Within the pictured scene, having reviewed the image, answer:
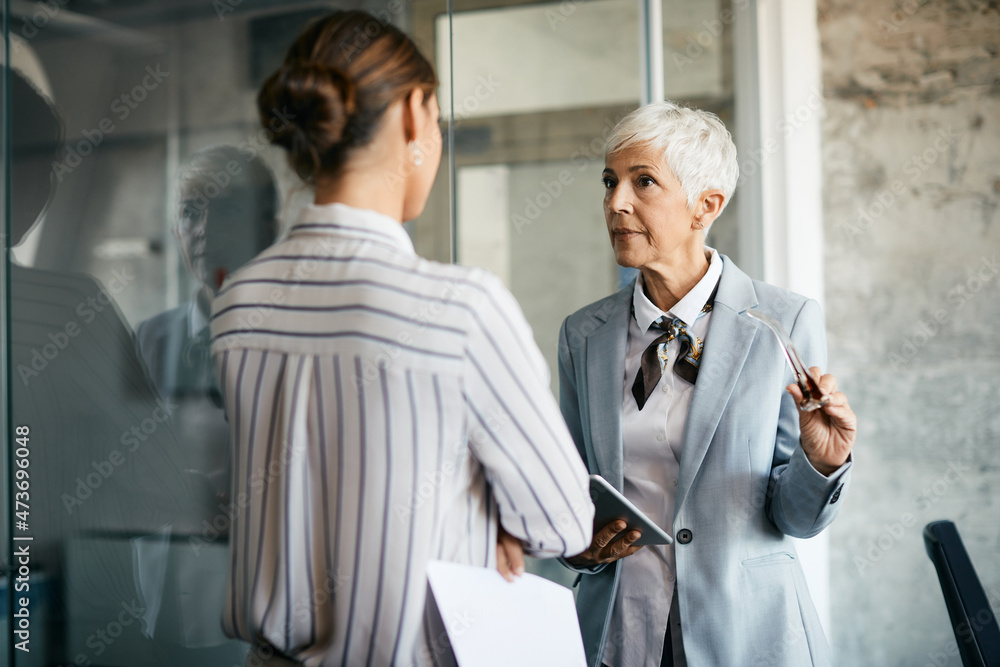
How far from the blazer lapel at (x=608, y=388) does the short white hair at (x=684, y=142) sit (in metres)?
0.30

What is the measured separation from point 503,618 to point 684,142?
1.04m

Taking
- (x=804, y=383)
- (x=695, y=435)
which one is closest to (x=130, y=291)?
(x=695, y=435)

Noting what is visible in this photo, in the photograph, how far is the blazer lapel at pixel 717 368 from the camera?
140 centimetres

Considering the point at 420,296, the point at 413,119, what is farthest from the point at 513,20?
the point at 420,296

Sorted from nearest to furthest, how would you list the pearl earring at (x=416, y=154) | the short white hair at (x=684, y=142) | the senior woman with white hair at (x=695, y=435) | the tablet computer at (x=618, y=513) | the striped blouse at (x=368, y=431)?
the striped blouse at (x=368, y=431) < the pearl earring at (x=416, y=154) < the tablet computer at (x=618, y=513) < the senior woman with white hair at (x=695, y=435) < the short white hair at (x=684, y=142)

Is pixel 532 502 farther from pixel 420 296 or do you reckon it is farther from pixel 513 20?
pixel 513 20

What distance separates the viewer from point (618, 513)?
1219 millimetres

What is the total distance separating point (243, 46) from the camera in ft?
4.23

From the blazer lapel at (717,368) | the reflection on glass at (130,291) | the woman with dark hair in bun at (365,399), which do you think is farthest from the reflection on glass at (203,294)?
the blazer lapel at (717,368)

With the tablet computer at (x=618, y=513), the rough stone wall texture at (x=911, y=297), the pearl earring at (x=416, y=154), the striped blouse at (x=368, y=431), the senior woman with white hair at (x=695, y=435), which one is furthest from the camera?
the rough stone wall texture at (x=911, y=297)

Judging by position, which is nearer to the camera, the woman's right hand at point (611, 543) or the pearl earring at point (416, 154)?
the pearl earring at point (416, 154)

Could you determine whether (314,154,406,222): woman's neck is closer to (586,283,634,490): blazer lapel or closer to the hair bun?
the hair bun

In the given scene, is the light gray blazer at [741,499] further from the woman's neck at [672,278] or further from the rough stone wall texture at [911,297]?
the rough stone wall texture at [911,297]

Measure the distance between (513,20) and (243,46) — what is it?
1880mm
